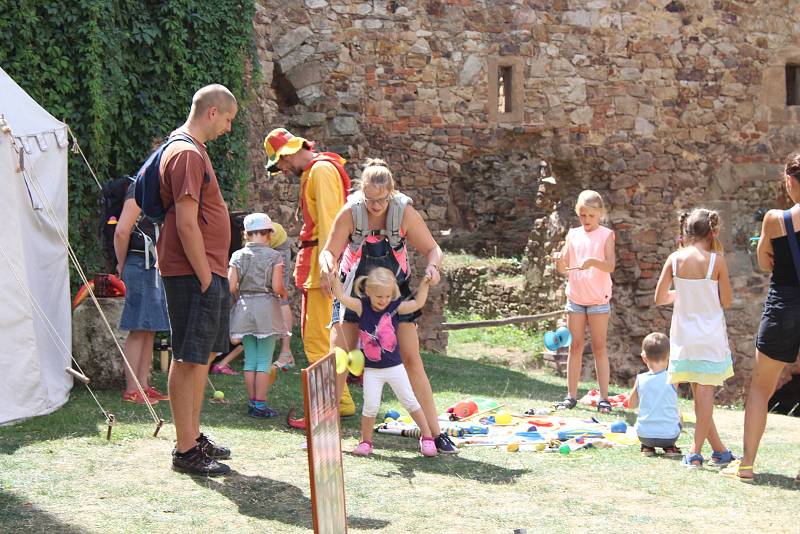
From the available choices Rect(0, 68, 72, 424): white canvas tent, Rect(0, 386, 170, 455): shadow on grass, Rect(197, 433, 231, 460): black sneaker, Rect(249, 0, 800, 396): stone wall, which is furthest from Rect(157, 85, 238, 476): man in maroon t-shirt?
Rect(249, 0, 800, 396): stone wall

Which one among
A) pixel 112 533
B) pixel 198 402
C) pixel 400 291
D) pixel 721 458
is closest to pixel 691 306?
pixel 721 458

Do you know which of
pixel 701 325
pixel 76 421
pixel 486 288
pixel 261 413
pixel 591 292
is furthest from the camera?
pixel 486 288

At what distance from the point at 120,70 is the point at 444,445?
4446mm

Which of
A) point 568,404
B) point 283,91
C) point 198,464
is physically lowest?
point 568,404

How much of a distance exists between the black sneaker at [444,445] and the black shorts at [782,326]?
1.67m

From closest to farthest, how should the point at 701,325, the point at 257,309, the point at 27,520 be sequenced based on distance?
the point at 27,520 < the point at 701,325 < the point at 257,309

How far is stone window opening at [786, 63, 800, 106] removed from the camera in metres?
12.7

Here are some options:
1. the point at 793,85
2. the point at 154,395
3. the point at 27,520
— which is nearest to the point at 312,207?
the point at 154,395

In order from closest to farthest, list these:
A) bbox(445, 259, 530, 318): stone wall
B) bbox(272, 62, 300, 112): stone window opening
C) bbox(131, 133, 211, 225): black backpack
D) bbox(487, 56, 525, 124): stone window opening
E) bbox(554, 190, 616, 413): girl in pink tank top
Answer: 1. bbox(131, 133, 211, 225): black backpack
2. bbox(554, 190, 616, 413): girl in pink tank top
3. bbox(272, 62, 300, 112): stone window opening
4. bbox(487, 56, 525, 124): stone window opening
5. bbox(445, 259, 530, 318): stone wall

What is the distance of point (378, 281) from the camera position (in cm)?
501

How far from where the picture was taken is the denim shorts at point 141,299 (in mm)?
6281

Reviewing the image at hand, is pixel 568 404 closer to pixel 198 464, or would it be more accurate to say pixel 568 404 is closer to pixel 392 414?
pixel 392 414

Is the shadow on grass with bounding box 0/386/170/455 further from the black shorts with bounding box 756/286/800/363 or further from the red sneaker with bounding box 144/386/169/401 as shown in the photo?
the black shorts with bounding box 756/286/800/363

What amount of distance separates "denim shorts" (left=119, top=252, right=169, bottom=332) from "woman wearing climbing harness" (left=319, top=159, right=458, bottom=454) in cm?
158
